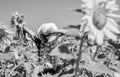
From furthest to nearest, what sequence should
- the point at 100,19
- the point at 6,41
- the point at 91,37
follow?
the point at 6,41
the point at 100,19
the point at 91,37

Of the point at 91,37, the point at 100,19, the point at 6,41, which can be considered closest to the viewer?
the point at 91,37

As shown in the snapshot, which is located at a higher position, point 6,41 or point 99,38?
point 99,38

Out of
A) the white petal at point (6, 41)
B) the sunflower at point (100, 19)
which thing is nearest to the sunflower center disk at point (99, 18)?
the sunflower at point (100, 19)

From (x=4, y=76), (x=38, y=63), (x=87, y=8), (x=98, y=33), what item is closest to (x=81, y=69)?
(x=98, y=33)

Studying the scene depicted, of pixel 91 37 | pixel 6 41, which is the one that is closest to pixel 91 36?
pixel 91 37

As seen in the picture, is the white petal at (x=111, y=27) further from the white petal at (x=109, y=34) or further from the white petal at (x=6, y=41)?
the white petal at (x=6, y=41)

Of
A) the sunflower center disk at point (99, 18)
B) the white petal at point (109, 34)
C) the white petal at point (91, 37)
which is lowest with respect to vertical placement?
the white petal at point (109, 34)

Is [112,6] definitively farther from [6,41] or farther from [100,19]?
[6,41]
